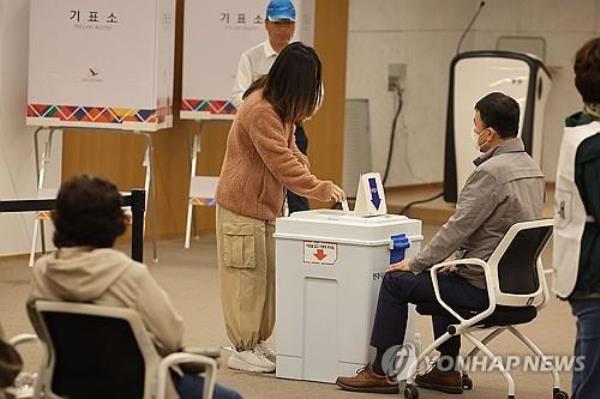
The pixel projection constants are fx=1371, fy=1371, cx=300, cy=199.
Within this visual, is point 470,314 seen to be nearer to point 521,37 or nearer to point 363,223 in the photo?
point 363,223

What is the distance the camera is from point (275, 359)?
5438 millimetres

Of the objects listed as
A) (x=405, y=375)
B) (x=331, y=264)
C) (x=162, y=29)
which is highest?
(x=162, y=29)

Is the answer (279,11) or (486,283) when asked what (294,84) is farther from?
(279,11)

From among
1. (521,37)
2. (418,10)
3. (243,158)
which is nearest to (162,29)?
(243,158)

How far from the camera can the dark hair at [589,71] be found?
361cm

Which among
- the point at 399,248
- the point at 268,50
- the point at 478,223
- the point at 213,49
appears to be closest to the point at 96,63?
the point at 213,49

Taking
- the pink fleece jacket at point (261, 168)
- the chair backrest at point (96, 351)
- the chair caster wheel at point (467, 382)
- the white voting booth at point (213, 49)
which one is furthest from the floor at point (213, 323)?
the chair backrest at point (96, 351)

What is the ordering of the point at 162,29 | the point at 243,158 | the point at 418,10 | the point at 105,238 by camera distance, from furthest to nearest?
1. the point at 418,10
2. the point at 162,29
3. the point at 243,158
4. the point at 105,238

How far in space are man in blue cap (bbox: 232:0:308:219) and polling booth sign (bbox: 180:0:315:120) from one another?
36.0 inches

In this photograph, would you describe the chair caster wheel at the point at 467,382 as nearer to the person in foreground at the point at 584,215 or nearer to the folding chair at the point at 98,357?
the person in foreground at the point at 584,215

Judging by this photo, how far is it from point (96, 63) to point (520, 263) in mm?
3592

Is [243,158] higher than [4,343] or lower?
higher

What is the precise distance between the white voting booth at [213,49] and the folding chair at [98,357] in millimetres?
4927

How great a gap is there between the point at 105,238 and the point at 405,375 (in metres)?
2.09
